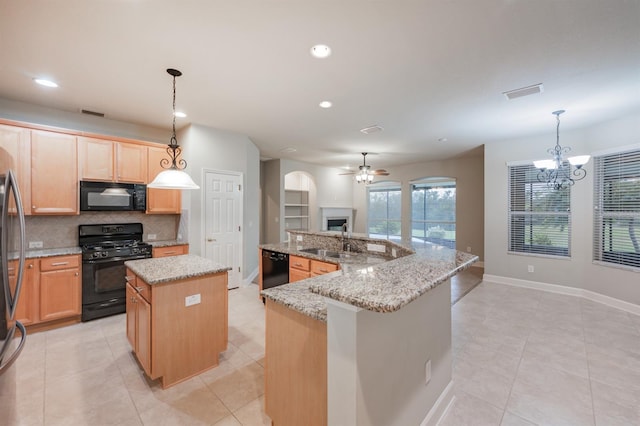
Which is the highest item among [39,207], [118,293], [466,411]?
[39,207]

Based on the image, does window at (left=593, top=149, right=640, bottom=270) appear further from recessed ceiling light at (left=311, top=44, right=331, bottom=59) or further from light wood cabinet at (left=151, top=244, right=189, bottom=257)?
light wood cabinet at (left=151, top=244, right=189, bottom=257)

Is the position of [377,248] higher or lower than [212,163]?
lower

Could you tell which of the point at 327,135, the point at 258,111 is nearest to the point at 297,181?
the point at 327,135

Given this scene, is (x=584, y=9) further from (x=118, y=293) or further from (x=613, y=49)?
(x=118, y=293)

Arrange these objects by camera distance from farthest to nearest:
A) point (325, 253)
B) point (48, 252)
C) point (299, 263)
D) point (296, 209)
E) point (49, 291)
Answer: point (296, 209) < point (325, 253) < point (299, 263) < point (48, 252) < point (49, 291)

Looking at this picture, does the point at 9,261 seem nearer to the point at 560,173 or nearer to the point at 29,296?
the point at 29,296

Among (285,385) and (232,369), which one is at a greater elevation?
(285,385)

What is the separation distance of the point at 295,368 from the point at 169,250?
3.36 metres

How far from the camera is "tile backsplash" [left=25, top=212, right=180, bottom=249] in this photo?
3451mm

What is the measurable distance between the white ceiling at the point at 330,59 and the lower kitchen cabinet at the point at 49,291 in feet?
6.73

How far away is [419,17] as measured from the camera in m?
1.86

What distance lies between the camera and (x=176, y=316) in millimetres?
2135

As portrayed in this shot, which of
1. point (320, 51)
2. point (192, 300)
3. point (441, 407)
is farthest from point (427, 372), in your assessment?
point (320, 51)

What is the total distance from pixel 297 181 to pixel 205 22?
658 centimetres
